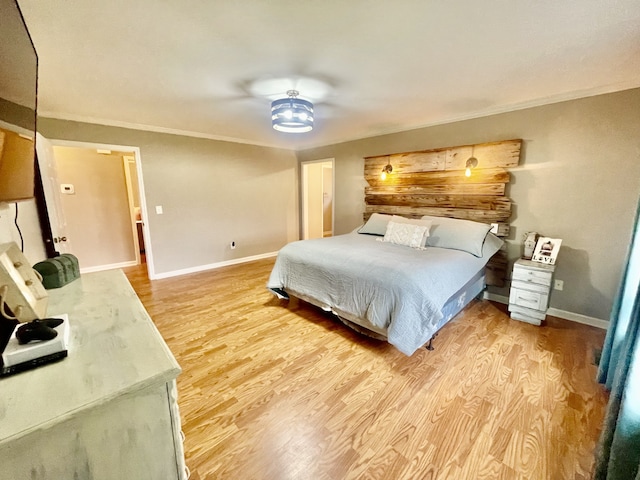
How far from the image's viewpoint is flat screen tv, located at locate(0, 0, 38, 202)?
35.4 inches

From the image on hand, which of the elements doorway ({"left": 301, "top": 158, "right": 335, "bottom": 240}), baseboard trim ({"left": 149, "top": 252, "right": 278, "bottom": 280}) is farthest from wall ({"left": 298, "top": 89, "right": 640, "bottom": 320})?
baseboard trim ({"left": 149, "top": 252, "right": 278, "bottom": 280})

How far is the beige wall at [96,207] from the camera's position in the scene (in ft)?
13.2

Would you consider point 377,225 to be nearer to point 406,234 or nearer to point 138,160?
point 406,234

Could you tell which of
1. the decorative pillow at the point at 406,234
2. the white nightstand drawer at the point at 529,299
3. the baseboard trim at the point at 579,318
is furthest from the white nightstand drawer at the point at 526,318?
the decorative pillow at the point at 406,234

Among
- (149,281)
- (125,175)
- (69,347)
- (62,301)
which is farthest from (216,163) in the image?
(69,347)

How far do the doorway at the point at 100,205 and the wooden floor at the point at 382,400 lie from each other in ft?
9.06

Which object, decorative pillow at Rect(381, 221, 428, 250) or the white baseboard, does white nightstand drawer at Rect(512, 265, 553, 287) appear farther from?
the white baseboard

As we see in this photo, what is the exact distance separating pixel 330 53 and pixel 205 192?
3.29 metres

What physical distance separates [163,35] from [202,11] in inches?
15.3

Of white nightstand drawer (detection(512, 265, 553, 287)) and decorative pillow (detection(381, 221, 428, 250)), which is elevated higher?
decorative pillow (detection(381, 221, 428, 250))

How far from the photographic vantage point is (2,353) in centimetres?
72

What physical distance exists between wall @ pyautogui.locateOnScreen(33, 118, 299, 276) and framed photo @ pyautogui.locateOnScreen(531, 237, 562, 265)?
13.7ft

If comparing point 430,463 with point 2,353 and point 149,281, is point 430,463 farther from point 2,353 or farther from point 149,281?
point 149,281

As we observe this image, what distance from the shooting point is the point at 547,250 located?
8.64 feet
